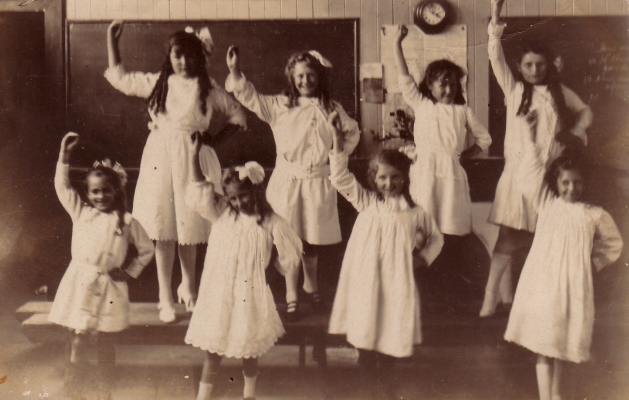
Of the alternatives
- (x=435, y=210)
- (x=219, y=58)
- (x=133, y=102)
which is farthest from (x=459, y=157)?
(x=133, y=102)

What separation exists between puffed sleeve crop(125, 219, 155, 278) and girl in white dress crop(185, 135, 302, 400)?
211 mm

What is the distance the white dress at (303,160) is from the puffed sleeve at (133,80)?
279mm

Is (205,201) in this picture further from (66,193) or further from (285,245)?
(66,193)

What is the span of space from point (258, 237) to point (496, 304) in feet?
2.81

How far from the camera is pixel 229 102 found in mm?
1976

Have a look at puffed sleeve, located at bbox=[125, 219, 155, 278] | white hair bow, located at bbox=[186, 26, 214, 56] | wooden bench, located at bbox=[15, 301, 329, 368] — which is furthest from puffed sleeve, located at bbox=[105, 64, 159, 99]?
wooden bench, located at bbox=[15, 301, 329, 368]

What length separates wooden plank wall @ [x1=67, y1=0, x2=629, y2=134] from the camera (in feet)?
6.46

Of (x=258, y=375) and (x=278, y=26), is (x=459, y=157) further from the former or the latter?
(x=258, y=375)

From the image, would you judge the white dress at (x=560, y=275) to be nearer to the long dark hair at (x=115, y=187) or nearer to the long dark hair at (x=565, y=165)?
the long dark hair at (x=565, y=165)

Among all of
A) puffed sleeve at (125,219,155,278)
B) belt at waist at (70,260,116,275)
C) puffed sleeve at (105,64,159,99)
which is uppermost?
puffed sleeve at (105,64,159,99)

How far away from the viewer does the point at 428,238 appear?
6.38 feet

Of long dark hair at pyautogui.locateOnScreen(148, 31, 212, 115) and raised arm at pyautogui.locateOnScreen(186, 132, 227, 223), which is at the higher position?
long dark hair at pyautogui.locateOnScreen(148, 31, 212, 115)

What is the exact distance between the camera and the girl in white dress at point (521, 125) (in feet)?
6.42

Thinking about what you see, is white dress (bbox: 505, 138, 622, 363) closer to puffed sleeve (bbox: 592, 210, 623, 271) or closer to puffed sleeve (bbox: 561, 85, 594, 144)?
puffed sleeve (bbox: 592, 210, 623, 271)
